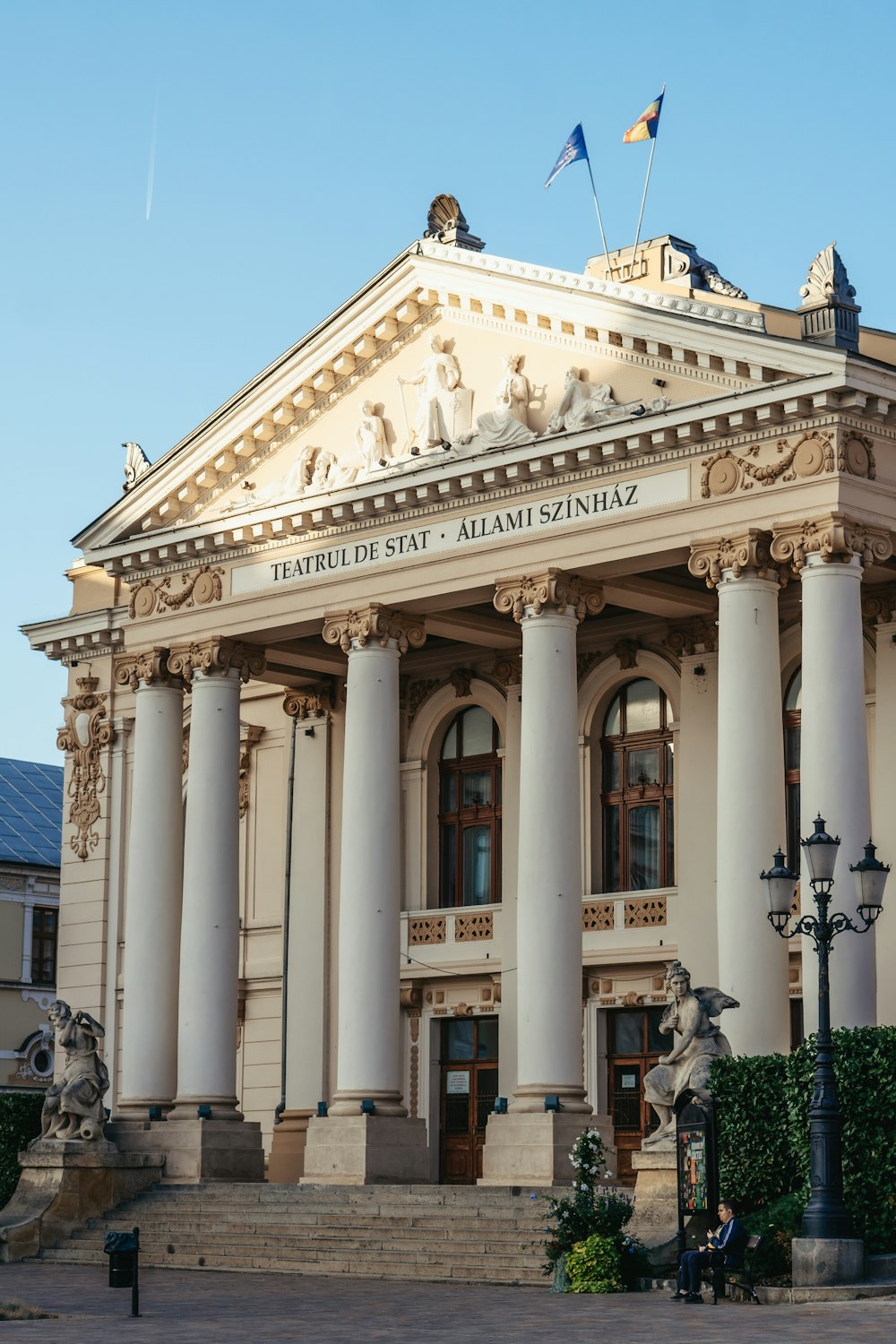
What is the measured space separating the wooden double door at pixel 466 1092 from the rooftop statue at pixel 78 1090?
19.2 ft

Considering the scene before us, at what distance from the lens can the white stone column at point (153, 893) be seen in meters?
35.2

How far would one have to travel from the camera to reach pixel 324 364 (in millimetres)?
34688

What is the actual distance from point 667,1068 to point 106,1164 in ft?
34.2

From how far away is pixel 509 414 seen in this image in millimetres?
31781

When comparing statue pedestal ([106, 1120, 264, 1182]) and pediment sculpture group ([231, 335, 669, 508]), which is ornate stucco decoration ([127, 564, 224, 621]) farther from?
statue pedestal ([106, 1120, 264, 1182])

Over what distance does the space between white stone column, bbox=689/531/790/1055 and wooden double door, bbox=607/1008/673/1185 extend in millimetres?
6193

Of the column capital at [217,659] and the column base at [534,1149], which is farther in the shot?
the column capital at [217,659]

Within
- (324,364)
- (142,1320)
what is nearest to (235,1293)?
(142,1320)

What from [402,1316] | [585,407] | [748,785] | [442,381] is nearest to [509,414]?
[585,407]

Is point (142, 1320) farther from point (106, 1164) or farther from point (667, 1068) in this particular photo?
point (106, 1164)

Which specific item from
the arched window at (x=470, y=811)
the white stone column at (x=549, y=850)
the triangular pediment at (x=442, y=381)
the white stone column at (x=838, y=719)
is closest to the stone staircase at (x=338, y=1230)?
the white stone column at (x=549, y=850)

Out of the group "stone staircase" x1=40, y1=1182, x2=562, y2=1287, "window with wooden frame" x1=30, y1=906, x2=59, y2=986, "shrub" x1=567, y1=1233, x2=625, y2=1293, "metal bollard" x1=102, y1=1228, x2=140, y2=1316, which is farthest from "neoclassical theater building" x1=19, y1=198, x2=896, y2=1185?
"window with wooden frame" x1=30, y1=906, x2=59, y2=986

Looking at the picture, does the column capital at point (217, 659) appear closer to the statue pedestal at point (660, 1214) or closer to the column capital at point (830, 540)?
the column capital at point (830, 540)

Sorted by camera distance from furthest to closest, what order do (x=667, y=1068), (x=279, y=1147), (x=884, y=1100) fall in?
(x=279, y=1147) < (x=667, y=1068) < (x=884, y=1100)
